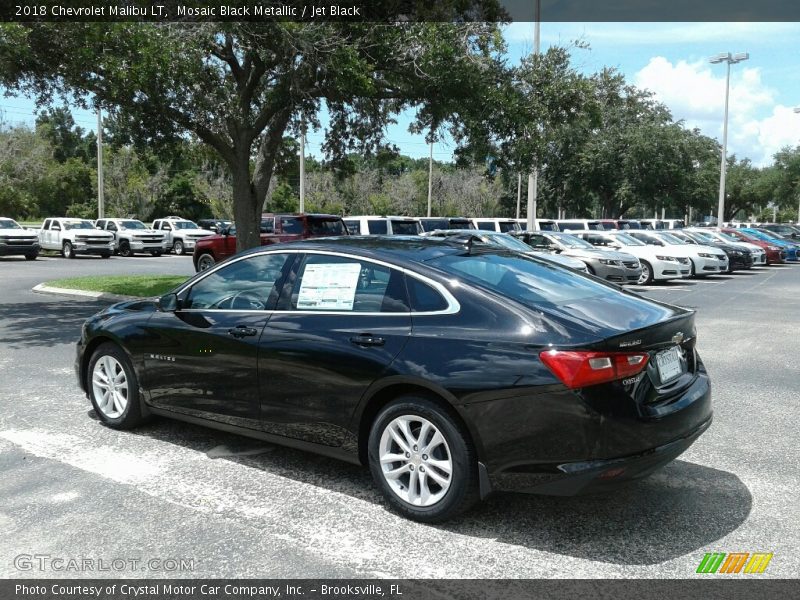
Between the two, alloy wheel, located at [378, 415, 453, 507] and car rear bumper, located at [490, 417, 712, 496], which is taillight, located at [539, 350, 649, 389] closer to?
car rear bumper, located at [490, 417, 712, 496]

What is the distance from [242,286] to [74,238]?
30.0m

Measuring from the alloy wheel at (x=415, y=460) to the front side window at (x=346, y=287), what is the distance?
2.24ft

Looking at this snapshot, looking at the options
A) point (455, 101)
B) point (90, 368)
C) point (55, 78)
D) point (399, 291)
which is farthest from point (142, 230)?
point (399, 291)

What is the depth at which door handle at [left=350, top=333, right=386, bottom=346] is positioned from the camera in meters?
4.27

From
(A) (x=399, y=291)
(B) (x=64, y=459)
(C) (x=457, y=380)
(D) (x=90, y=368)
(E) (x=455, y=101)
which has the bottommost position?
(B) (x=64, y=459)

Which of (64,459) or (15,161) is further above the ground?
(15,161)

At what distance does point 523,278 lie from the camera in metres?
4.53

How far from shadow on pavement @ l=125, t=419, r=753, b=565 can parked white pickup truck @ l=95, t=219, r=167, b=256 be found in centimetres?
3115

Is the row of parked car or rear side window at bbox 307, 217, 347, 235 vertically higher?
rear side window at bbox 307, 217, 347, 235

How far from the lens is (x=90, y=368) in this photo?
609cm

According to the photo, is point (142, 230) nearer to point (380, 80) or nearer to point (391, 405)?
point (380, 80)

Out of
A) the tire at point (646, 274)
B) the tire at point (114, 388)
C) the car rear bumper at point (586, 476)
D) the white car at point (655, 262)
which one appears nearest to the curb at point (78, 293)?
the tire at point (114, 388)

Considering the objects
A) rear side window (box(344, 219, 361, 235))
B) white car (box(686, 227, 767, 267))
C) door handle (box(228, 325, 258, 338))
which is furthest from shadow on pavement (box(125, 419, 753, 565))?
white car (box(686, 227, 767, 267))

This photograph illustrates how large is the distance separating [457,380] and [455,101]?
1112 cm
